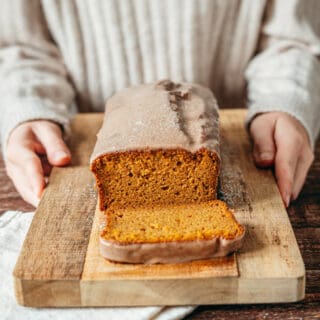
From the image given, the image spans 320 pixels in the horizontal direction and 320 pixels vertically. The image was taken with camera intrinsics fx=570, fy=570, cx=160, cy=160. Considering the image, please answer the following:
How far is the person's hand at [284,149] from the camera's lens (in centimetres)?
176

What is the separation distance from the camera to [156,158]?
5.08 feet

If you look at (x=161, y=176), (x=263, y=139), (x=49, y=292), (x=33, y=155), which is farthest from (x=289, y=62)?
(x=49, y=292)

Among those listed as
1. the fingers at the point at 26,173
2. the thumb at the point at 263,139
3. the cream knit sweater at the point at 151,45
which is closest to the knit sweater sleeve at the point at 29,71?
the cream knit sweater at the point at 151,45

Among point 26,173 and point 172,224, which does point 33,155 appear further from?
point 172,224

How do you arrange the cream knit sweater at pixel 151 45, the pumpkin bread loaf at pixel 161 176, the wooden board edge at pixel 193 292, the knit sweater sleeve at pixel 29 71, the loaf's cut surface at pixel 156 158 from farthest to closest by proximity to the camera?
the cream knit sweater at pixel 151 45 → the knit sweater sleeve at pixel 29 71 → the loaf's cut surface at pixel 156 158 → the pumpkin bread loaf at pixel 161 176 → the wooden board edge at pixel 193 292

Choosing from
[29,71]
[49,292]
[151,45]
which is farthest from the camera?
[151,45]

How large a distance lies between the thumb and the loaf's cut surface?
0.78 feet

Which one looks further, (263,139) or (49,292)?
(263,139)

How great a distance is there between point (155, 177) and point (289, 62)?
981 millimetres

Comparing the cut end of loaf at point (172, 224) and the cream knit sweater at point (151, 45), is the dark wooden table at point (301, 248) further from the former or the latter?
the cream knit sweater at point (151, 45)

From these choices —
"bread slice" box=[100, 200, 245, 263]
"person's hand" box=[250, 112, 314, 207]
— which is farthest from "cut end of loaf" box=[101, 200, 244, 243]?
"person's hand" box=[250, 112, 314, 207]

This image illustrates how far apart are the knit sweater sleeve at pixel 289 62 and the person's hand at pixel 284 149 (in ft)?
0.31

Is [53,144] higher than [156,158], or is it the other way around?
[156,158]

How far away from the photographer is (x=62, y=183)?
1753 millimetres
